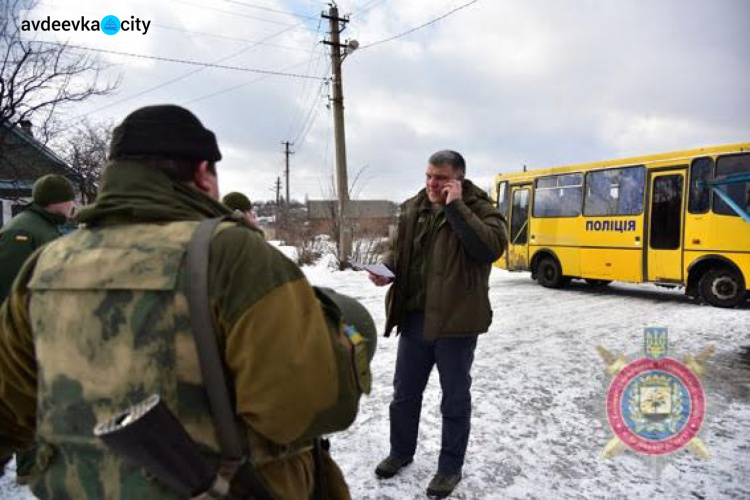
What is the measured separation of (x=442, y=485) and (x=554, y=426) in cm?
135

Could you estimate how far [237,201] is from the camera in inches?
196

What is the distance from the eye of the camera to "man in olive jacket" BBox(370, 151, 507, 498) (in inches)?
106

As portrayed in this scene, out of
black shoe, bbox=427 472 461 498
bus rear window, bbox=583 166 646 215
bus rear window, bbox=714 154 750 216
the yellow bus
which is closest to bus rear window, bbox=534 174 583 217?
the yellow bus

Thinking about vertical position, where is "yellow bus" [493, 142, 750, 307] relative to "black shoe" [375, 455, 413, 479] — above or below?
above

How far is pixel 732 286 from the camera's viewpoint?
28.1 ft

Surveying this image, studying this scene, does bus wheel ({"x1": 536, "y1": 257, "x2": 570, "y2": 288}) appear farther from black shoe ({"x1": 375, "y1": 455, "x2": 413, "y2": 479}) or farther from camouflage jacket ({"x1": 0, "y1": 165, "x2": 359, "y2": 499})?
camouflage jacket ({"x1": 0, "y1": 165, "x2": 359, "y2": 499})

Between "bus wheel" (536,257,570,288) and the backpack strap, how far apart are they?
11.5m

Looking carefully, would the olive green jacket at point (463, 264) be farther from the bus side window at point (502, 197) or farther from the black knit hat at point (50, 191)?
the bus side window at point (502, 197)

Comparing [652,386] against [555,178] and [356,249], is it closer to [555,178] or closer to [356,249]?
[555,178]

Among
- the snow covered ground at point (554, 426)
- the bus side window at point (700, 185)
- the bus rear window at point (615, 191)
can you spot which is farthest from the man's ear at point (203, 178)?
the bus rear window at point (615, 191)

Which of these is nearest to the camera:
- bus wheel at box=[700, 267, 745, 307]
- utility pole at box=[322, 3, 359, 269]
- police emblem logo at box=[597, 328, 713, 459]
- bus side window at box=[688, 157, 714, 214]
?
police emblem logo at box=[597, 328, 713, 459]

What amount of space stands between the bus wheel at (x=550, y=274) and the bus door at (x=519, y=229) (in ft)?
1.59

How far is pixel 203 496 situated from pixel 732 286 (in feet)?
33.1

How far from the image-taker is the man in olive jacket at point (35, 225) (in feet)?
9.79
